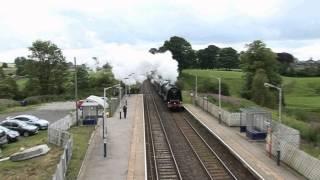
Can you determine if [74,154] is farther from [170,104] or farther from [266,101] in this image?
[266,101]

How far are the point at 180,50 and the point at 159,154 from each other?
108 m

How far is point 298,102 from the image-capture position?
91.0 meters

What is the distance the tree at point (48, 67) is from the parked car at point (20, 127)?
165ft

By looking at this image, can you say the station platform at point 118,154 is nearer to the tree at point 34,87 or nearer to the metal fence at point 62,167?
the metal fence at point 62,167

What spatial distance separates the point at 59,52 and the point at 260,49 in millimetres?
38894

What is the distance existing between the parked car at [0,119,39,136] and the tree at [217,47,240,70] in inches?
5486

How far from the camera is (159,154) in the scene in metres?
36.4

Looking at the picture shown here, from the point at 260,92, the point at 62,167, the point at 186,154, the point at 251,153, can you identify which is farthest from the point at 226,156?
the point at 260,92

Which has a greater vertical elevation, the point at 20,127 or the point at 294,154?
Result: the point at 20,127

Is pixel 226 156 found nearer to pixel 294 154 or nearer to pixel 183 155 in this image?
pixel 183 155

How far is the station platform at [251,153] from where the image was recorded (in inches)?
1104

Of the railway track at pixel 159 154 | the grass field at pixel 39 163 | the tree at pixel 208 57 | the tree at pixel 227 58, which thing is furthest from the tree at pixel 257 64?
the tree at pixel 208 57

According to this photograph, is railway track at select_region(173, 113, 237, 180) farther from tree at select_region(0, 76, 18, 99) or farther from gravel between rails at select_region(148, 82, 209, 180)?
tree at select_region(0, 76, 18, 99)

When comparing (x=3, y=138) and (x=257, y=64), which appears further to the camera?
(x=257, y=64)
